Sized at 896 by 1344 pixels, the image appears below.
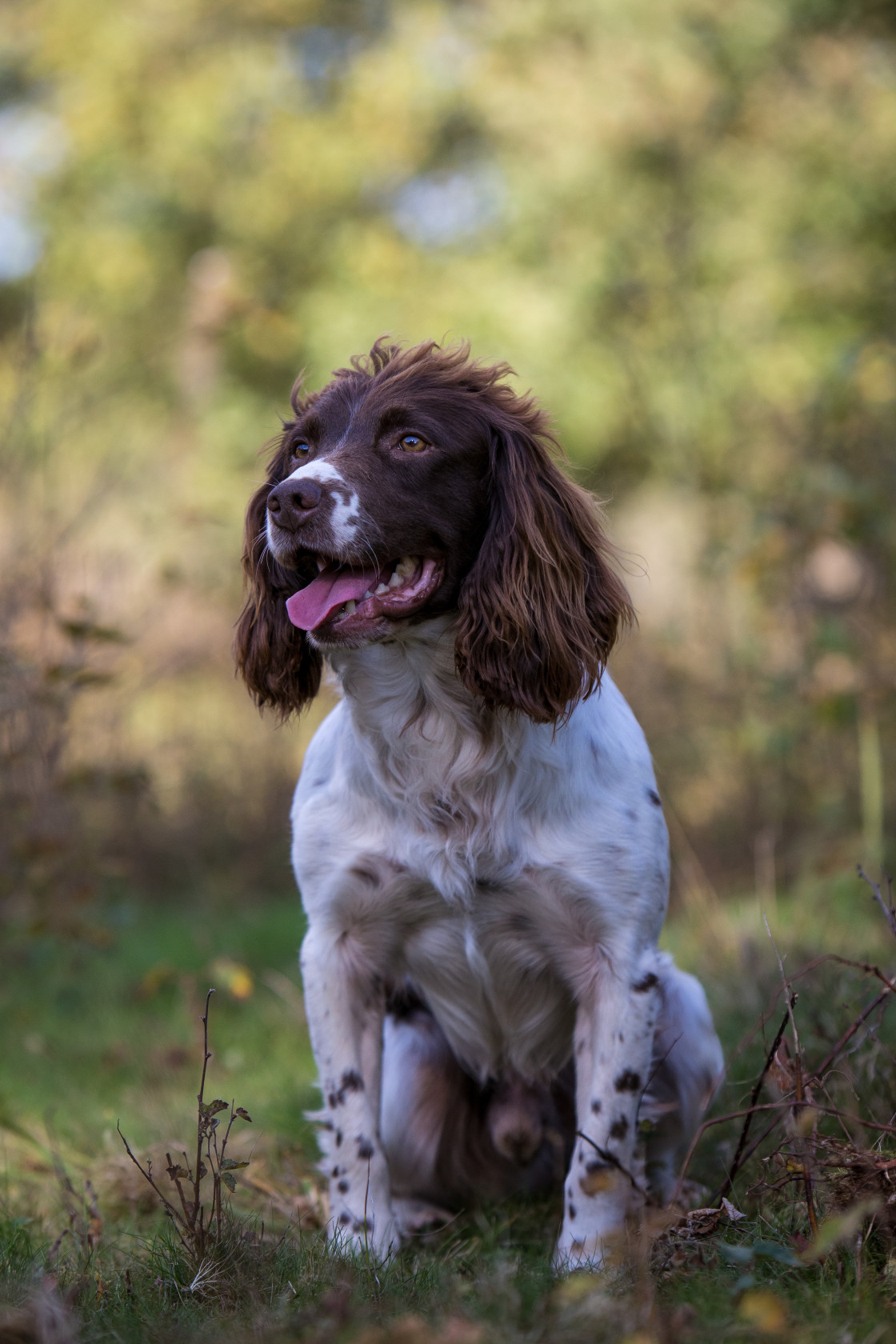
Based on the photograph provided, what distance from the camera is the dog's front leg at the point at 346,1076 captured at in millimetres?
2643

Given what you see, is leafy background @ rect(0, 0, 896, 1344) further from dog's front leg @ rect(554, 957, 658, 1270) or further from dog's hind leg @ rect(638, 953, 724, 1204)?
dog's front leg @ rect(554, 957, 658, 1270)

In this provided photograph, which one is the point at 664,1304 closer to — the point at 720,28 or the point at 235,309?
the point at 235,309

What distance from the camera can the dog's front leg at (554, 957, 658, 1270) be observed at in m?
2.52

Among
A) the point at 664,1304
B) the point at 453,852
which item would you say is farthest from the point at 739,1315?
the point at 453,852

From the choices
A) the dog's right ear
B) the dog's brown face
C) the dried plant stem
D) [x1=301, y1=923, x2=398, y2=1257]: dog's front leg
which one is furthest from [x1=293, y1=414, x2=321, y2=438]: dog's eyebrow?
the dried plant stem

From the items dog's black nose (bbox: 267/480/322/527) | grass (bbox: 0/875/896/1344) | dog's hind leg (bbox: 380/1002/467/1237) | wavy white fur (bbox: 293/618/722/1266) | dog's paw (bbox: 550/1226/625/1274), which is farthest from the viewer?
dog's hind leg (bbox: 380/1002/467/1237)

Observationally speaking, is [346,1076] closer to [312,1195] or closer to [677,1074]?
[312,1195]

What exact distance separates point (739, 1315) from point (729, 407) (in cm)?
817

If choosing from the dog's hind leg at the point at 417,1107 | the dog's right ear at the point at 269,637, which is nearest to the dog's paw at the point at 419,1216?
the dog's hind leg at the point at 417,1107

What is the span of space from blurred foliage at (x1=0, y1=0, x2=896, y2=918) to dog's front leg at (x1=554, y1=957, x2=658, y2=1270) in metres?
0.89

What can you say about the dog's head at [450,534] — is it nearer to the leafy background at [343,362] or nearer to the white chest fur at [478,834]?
the white chest fur at [478,834]

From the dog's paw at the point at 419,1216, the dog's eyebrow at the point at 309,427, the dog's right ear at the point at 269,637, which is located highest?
the dog's eyebrow at the point at 309,427

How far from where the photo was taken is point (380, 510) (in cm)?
248

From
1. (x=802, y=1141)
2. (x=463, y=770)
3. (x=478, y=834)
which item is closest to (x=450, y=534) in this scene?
(x=463, y=770)
